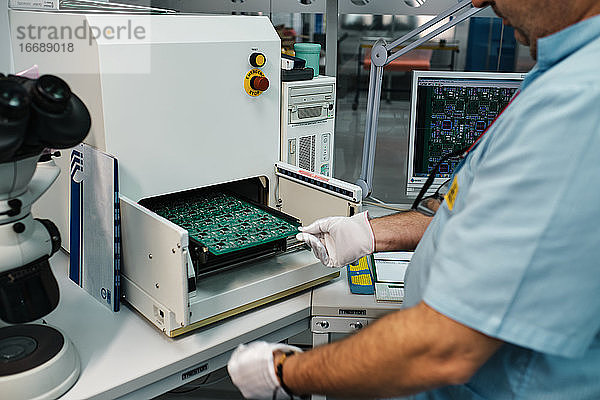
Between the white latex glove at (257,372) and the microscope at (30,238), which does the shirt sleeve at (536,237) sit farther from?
the microscope at (30,238)

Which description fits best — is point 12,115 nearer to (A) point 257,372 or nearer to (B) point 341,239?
(A) point 257,372

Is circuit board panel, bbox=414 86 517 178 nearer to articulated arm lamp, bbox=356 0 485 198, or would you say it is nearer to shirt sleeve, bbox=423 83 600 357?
articulated arm lamp, bbox=356 0 485 198

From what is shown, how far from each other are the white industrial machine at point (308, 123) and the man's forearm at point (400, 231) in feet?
1.32

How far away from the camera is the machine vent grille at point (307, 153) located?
1.64 meters

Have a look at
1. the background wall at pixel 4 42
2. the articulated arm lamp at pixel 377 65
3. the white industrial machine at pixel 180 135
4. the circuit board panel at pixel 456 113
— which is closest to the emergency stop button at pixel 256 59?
the white industrial machine at pixel 180 135

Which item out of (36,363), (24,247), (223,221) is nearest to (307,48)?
(223,221)

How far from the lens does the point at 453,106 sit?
1.82 m

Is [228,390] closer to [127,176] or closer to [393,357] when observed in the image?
[127,176]

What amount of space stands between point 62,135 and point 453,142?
1.29 m

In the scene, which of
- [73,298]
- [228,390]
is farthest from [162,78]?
[228,390]

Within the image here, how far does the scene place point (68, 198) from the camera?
1.45 metres

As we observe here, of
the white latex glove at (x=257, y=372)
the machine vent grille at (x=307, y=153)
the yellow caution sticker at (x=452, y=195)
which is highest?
the yellow caution sticker at (x=452, y=195)

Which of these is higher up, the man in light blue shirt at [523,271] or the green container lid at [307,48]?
the green container lid at [307,48]

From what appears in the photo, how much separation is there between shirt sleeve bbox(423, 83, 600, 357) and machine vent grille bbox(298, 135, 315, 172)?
3.16 feet
